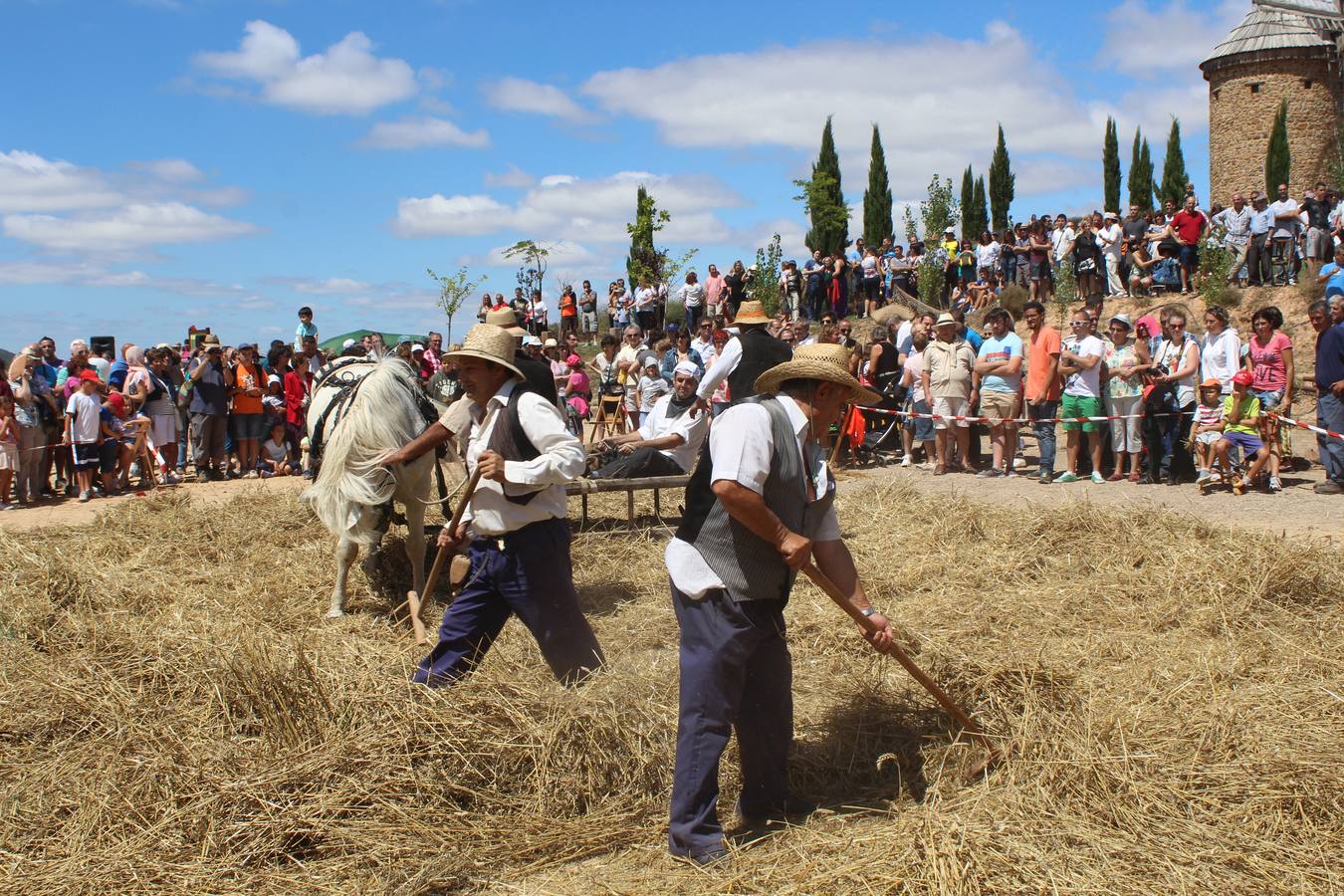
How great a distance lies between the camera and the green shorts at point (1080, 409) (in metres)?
10.8

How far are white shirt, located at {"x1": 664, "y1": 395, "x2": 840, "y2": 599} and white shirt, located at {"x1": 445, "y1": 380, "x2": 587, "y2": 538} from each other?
35.6 inches

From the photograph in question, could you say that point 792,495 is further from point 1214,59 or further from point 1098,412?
point 1214,59

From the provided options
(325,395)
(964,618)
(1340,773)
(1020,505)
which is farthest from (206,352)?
(1340,773)

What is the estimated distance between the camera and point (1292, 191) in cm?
2970

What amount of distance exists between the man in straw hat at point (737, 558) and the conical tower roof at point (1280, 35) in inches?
1270

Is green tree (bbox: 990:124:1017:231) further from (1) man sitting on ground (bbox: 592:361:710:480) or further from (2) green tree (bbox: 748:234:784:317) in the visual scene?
(1) man sitting on ground (bbox: 592:361:710:480)

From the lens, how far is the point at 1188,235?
56.3ft

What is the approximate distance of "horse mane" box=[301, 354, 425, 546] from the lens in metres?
6.67

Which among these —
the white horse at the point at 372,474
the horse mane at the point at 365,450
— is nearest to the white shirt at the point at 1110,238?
the white horse at the point at 372,474

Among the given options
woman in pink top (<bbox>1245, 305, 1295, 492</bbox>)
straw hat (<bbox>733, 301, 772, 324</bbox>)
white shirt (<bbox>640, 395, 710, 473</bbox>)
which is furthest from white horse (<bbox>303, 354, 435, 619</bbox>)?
woman in pink top (<bbox>1245, 305, 1295, 492</bbox>)

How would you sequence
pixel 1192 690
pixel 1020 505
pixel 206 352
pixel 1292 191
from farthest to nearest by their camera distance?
pixel 1292 191, pixel 206 352, pixel 1020 505, pixel 1192 690

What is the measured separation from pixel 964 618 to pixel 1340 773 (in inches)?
100

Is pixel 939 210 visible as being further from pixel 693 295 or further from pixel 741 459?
pixel 741 459

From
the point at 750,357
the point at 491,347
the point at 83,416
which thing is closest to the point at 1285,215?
the point at 750,357
